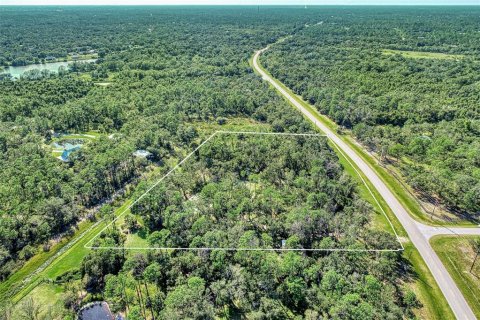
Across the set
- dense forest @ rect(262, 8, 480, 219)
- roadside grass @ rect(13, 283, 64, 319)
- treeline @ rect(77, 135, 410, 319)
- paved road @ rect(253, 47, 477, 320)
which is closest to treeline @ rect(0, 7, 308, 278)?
roadside grass @ rect(13, 283, 64, 319)

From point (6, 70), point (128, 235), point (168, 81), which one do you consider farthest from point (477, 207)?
point (6, 70)

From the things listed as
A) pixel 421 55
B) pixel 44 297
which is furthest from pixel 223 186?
pixel 421 55

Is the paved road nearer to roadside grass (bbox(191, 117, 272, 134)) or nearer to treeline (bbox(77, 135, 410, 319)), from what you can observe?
treeline (bbox(77, 135, 410, 319))

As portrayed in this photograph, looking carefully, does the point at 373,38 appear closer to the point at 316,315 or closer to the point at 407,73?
the point at 407,73

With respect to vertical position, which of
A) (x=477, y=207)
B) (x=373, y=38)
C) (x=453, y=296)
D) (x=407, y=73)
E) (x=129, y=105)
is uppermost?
(x=373, y=38)

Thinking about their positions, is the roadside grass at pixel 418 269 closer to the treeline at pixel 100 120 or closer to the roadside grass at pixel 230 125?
the treeline at pixel 100 120

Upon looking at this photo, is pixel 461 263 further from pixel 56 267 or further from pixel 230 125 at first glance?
pixel 230 125
